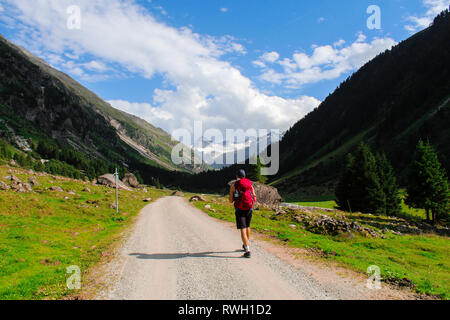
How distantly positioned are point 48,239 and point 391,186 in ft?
178

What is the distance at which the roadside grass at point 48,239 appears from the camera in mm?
7934

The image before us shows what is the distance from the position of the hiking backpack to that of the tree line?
3485cm

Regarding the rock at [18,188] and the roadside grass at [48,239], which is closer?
the roadside grass at [48,239]

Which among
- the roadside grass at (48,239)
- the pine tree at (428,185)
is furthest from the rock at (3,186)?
the pine tree at (428,185)

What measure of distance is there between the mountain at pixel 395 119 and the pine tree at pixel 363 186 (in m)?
48.8

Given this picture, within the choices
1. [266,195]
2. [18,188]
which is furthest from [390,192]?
[18,188]

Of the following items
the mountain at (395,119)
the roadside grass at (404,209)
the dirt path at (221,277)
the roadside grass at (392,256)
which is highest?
the mountain at (395,119)

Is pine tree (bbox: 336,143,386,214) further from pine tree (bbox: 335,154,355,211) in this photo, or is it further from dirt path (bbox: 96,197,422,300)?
dirt path (bbox: 96,197,422,300)

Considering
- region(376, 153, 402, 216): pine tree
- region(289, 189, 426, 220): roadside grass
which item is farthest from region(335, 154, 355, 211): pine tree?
region(376, 153, 402, 216): pine tree

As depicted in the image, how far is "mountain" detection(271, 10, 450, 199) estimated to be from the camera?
10038 cm

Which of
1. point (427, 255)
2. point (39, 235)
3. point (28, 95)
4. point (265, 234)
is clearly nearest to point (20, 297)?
point (39, 235)

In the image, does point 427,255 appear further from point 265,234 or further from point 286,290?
point 286,290

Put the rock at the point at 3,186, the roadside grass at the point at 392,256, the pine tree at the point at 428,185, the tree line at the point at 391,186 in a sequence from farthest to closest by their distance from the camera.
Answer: the tree line at the point at 391,186 < the pine tree at the point at 428,185 < the rock at the point at 3,186 < the roadside grass at the point at 392,256

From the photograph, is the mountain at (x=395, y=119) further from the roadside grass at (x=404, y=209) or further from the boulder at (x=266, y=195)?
the boulder at (x=266, y=195)
